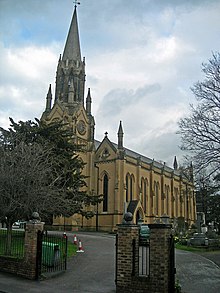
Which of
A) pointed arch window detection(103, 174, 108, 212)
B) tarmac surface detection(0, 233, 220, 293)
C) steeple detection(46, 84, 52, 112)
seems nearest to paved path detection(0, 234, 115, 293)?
tarmac surface detection(0, 233, 220, 293)

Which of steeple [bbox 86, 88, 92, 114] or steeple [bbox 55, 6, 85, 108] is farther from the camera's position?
steeple [bbox 86, 88, 92, 114]

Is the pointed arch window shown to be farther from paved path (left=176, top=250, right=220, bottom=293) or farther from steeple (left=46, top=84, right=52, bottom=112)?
paved path (left=176, top=250, right=220, bottom=293)

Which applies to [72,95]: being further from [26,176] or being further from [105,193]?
[26,176]

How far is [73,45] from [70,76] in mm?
5482

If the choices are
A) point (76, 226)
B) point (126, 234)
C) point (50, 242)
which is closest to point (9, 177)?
point (50, 242)

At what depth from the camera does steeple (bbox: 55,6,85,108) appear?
172 feet

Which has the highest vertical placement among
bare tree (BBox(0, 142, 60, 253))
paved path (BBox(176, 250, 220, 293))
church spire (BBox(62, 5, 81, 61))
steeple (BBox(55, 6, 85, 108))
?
church spire (BBox(62, 5, 81, 61))

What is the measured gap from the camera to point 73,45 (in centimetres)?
5441

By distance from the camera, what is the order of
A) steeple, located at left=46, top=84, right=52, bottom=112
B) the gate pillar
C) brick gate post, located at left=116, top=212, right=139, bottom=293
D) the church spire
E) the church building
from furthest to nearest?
the church spire, steeple, located at left=46, top=84, right=52, bottom=112, the church building, brick gate post, located at left=116, top=212, right=139, bottom=293, the gate pillar

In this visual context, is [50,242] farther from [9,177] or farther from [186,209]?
[186,209]

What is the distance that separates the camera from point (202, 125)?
19.8 meters

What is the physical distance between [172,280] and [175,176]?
59.6 metres

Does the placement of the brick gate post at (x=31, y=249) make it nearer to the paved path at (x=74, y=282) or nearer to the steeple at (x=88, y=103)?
the paved path at (x=74, y=282)

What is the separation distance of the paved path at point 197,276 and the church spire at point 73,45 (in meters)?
42.9
